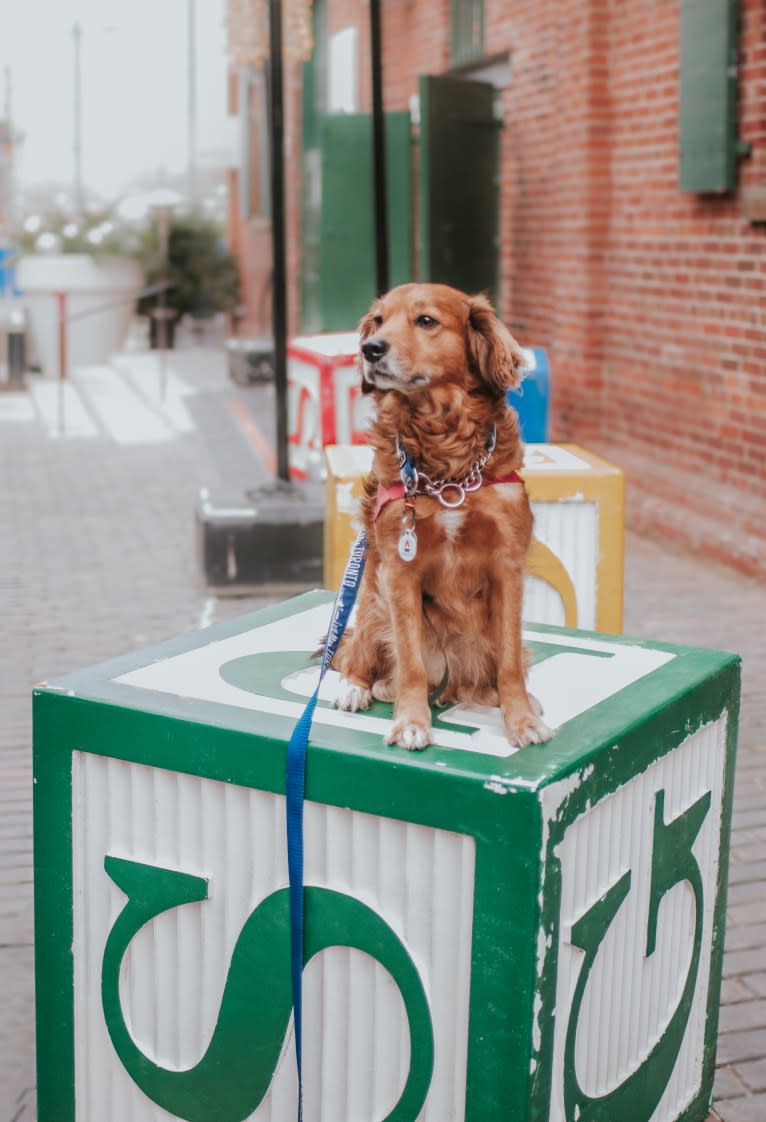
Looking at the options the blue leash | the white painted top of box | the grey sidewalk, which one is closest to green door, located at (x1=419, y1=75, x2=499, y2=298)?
the grey sidewalk

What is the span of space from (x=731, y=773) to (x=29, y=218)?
21.0m

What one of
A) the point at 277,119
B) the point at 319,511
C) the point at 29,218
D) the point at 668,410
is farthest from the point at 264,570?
the point at 29,218

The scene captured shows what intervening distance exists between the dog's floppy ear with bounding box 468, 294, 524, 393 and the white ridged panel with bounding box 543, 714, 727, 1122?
760 millimetres

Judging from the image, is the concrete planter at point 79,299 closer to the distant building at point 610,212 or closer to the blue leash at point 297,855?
the distant building at point 610,212

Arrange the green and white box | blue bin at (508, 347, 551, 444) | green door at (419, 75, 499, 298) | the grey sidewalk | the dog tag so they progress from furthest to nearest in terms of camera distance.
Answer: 1. green door at (419, 75, 499, 298)
2. blue bin at (508, 347, 551, 444)
3. the grey sidewalk
4. the dog tag
5. the green and white box

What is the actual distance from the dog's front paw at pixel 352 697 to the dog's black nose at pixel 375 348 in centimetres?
63

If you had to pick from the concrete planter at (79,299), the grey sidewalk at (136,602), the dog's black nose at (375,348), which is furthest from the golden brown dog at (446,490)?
the concrete planter at (79,299)

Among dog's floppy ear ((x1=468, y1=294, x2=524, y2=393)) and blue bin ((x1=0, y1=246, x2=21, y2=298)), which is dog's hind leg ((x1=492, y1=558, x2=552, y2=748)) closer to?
dog's floppy ear ((x1=468, y1=294, x2=524, y2=393))

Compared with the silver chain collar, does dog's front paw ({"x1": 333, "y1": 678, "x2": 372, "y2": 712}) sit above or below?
A: below

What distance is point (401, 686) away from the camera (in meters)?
2.71

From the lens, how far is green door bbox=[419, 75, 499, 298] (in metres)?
12.3

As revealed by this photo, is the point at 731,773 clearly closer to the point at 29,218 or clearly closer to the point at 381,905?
the point at 381,905

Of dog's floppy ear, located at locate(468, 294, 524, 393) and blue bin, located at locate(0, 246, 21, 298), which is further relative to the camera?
blue bin, located at locate(0, 246, 21, 298)

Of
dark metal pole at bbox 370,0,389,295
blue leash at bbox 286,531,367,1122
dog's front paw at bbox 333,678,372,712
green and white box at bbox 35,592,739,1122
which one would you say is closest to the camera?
green and white box at bbox 35,592,739,1122
